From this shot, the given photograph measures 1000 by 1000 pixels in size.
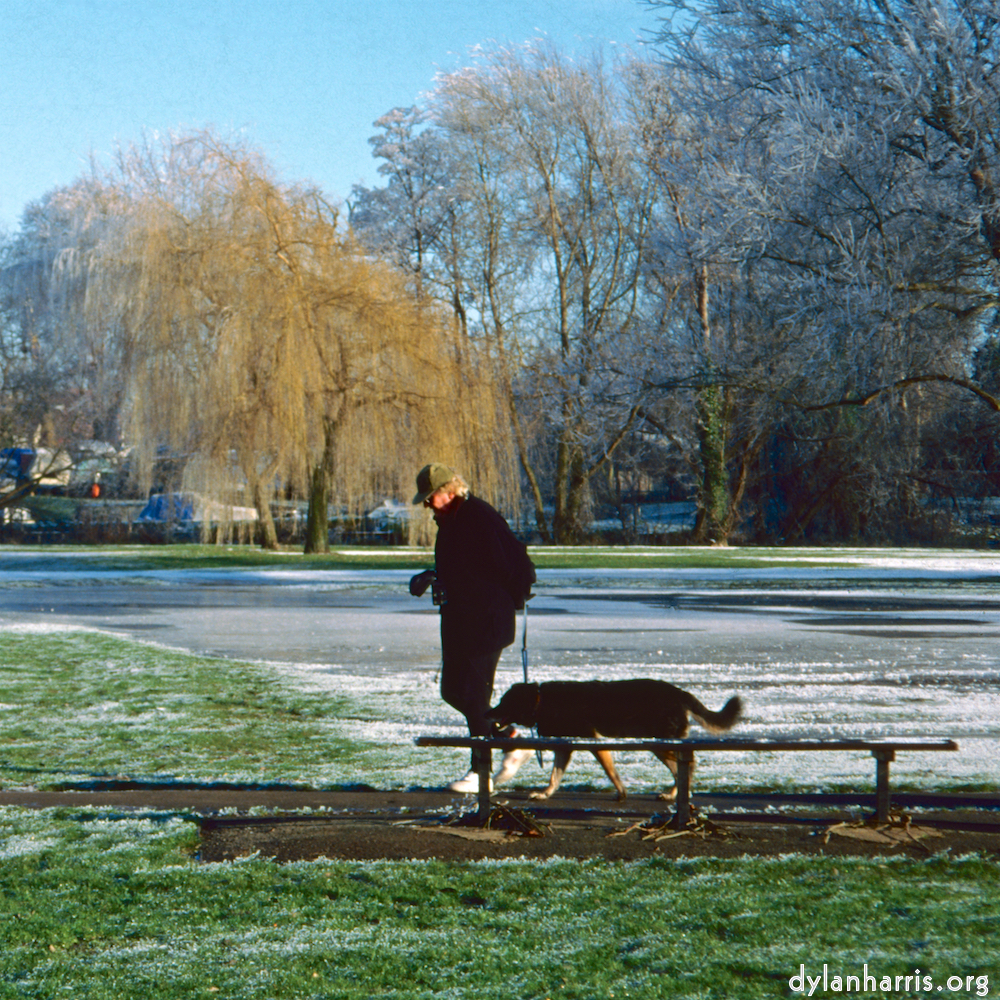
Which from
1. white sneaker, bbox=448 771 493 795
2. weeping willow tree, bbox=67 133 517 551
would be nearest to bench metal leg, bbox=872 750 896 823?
white sneaker, bbox=448 771 493 795

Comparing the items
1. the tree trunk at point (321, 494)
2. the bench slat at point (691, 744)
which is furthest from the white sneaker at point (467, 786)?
the tree trunk at point (321, 494)

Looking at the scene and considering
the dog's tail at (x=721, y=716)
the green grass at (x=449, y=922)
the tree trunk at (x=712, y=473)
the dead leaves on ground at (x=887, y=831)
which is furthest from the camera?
the tree trunk at (x=712, y=473)

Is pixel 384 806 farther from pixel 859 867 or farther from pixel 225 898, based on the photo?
pixel 859 867

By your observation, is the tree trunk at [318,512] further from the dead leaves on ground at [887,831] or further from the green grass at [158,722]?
the dead leaves on ground at [887,831]

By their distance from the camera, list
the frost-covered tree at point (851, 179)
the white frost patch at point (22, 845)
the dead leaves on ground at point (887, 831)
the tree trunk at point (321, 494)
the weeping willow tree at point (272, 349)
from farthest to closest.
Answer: the tree trunk at point (321, 494) → the weeping willow tree at point (272, 349) → the frost-covered tree at point (851, 179) → the dead leaves on ground at point (887, 831) → the white frost patch at point (22, 845)

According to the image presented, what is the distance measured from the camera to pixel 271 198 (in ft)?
87.9

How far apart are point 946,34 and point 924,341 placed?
5263 millimetres

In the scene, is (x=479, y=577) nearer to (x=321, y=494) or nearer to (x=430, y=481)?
(x=430, y=481)

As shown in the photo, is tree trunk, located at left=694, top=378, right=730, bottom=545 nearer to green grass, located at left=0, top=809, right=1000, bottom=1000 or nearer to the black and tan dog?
the black and tan dog

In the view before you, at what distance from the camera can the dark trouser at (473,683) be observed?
20.0ft

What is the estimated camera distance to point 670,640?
1406 centimetres

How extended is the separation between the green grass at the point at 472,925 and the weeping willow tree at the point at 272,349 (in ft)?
68.8

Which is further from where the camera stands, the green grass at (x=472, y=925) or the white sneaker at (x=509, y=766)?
the white sneaker at (x=509, y=766)

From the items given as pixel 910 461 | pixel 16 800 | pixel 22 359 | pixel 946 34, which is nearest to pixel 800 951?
pixel 16 800
